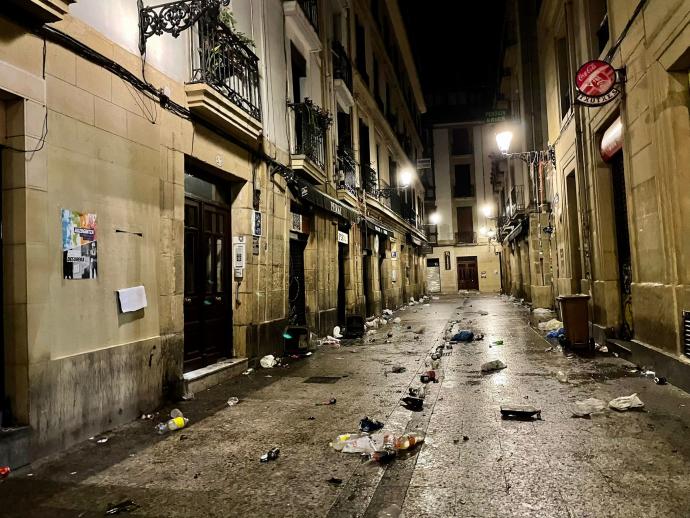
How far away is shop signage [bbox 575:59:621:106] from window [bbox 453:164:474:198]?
33377 mm

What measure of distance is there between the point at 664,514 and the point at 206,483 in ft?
9.95

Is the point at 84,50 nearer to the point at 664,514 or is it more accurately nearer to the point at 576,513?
the point at 576,513

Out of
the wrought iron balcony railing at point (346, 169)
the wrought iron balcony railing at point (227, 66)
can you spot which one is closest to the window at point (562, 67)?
the wrought iron balcony railing at point (346, 169)

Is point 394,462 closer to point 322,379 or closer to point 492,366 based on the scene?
point 322,379

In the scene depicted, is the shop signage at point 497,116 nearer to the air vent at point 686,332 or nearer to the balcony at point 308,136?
the balcony at point 308,136

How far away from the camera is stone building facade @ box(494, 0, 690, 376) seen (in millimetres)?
5688

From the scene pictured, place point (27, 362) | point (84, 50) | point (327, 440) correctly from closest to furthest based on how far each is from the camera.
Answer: point (27, 362)
point (327, 440)
point (84, 50)

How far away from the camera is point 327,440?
4316mm

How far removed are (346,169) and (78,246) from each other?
1087 centimetres

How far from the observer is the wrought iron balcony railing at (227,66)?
22.5 ft

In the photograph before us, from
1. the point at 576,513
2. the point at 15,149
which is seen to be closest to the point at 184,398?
the point at 15,149

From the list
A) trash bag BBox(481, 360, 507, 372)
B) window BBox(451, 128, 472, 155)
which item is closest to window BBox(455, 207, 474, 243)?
window BBox(451, 128, 472, 155)

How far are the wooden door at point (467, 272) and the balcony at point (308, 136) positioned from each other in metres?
29.3

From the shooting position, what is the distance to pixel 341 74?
45.3 feet
